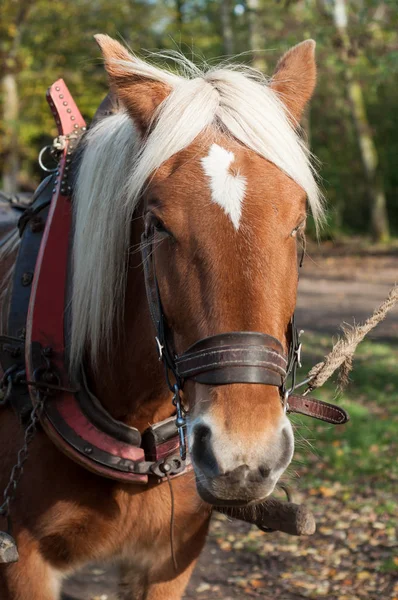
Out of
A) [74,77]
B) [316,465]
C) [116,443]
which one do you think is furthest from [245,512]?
[74,77]

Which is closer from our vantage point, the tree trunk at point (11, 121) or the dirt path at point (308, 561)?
the dirt path at point (308, 561)

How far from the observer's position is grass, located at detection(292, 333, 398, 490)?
5391 mm

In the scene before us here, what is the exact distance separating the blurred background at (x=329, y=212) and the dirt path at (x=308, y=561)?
0.03 feet

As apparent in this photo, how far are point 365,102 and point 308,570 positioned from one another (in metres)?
19.1

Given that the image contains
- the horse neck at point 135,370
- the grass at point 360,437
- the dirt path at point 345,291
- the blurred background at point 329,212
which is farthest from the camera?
the dirt path at point 345,291

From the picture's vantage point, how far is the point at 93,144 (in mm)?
2494

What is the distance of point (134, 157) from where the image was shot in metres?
2.22

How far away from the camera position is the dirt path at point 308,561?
3.86 meters

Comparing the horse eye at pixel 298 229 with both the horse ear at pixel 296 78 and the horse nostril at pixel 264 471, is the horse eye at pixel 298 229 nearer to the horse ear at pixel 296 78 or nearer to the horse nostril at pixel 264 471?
the horse ear at pixel 296 78

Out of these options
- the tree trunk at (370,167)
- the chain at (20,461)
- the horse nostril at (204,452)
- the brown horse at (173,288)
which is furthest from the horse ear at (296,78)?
the tree trunk at (370,167)

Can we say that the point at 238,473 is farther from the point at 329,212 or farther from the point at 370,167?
the point at 370,167

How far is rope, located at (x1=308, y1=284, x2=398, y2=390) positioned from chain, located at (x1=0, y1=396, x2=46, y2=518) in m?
0.89

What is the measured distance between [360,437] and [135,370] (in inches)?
157

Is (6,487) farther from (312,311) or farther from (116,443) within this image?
(312,311)
